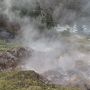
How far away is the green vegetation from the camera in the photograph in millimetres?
10750

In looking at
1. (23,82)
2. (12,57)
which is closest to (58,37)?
(12,57)

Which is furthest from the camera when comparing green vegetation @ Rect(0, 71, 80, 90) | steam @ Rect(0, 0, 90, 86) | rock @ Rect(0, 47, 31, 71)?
steam @ Rect(0, 0, 90, 86)

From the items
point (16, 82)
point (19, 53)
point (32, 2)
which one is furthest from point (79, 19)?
point (16, 82)

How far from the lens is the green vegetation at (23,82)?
1075cm

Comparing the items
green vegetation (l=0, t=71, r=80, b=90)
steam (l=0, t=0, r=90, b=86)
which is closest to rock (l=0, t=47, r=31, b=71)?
steam (l=0, t=0, r=90, b=86)

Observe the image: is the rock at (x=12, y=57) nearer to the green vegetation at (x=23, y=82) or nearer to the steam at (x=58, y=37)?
the steam at (x=58, y=37)

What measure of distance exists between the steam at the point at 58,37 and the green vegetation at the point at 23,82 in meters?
1.95

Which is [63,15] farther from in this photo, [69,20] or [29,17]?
[29,17]

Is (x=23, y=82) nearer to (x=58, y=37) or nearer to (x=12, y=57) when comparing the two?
(x=12, y=57)

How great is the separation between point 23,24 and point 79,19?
1226 centimetres

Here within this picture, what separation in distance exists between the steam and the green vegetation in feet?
6.40

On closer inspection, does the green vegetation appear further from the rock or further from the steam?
the steam

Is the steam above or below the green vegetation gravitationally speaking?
above

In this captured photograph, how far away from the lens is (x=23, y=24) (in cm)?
2278
